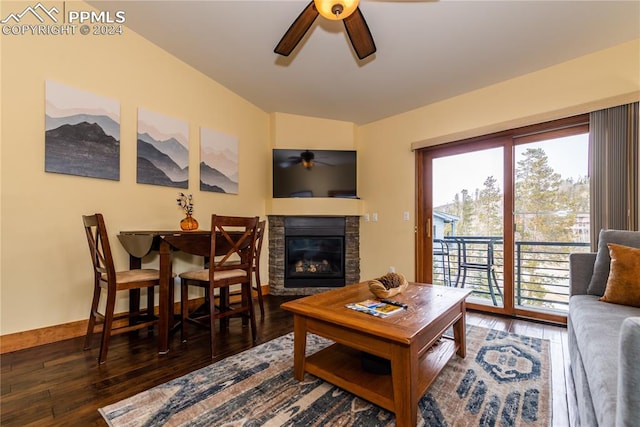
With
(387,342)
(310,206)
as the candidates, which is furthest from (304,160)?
(387,342)

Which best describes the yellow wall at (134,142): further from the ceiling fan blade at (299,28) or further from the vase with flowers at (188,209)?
the ceiling fan blade at (299,28)

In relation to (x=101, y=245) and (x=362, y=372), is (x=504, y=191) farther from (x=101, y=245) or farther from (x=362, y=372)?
(x=101, y=245)

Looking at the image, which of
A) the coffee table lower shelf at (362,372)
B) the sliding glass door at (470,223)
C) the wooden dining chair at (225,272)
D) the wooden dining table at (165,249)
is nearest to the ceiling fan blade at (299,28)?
the wooden dining chair at (225,272)

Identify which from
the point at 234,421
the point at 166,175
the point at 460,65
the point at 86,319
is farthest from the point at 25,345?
the point at 460,65

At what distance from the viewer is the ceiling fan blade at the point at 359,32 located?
5.74 ft

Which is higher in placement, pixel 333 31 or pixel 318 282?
pixel 333 31

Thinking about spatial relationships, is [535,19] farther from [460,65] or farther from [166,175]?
[166,175]

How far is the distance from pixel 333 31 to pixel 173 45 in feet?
5.29

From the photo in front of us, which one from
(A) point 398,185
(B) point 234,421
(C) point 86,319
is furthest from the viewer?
(A) point 398,185

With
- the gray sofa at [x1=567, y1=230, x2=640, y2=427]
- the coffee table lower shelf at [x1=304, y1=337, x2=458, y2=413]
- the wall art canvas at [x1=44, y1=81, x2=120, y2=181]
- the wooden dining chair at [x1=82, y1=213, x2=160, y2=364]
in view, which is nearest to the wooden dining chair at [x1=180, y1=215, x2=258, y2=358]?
the wooden dining chair at [x1=82, y1=213, x2=160, y2=364]

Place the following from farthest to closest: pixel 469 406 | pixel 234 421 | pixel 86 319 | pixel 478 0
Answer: pixel 86 319 < pixel 478 0 < pixel 469 406 < pixel 234 421

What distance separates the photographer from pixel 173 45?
2809 mm

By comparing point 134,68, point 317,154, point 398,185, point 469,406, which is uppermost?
point 134,68

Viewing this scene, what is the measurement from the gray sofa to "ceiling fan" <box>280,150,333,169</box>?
292 centimetres
